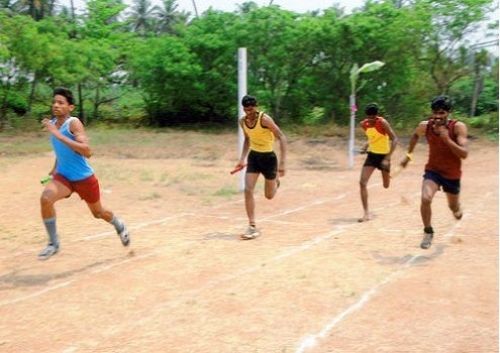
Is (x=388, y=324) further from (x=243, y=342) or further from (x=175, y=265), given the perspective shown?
(x=175, y=265)

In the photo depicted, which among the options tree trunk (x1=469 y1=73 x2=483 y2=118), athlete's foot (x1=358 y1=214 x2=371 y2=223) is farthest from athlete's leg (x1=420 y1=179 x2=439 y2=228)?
tree trunk (x1=469 y1=73 x2=483 y2=118)

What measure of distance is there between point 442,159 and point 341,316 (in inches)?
116

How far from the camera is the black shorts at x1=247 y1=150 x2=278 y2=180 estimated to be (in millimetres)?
8164

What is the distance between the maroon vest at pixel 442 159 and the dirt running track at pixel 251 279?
942 millimetres

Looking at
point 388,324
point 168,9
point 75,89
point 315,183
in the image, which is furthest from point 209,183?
point 168,9

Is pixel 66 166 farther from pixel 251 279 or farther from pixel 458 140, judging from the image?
pixel 458 140

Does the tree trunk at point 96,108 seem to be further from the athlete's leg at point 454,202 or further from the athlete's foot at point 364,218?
the athlete's leg at point 454,202

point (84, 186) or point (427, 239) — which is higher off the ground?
point (84, 186)

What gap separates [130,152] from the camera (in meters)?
21.5

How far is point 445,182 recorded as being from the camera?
709cm

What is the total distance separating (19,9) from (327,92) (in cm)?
2494

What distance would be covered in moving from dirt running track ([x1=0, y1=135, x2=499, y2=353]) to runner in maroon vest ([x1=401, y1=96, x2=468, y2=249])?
64cm

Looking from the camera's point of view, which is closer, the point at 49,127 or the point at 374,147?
the point at 49,127

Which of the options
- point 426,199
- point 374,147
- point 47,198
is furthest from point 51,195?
point 374,147
